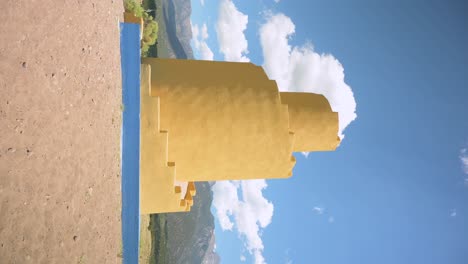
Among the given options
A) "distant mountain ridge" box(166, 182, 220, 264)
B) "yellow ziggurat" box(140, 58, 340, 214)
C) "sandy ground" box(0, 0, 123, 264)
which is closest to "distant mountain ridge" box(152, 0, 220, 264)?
"distant mountain ridge" box(166, 182, 220, 264)

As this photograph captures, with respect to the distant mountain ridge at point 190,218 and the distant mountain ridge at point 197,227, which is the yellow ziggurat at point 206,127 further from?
the distant mountain ridge at point 197,227

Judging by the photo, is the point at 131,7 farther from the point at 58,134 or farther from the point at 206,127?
the point at 58,134

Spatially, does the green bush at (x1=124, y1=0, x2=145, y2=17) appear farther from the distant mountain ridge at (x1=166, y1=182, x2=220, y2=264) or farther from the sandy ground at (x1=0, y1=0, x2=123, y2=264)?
the distant mountain ridge at (x1=166, y1=182, x2=220, y2=264)

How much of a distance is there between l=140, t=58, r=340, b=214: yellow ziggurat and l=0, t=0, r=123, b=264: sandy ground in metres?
0.81

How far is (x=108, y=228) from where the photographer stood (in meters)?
7.57

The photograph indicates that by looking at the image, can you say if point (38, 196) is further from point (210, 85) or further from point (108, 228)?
point (210, 85)

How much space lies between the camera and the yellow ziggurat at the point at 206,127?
333 inches

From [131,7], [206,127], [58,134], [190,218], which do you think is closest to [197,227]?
[190,218]

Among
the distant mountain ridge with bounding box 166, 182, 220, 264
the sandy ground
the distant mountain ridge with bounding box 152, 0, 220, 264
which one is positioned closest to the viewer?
the sandy ground

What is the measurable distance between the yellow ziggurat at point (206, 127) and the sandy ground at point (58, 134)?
812 millimetres

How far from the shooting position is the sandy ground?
4.79 meters

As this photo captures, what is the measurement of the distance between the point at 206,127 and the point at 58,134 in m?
3.71

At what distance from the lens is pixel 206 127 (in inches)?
351

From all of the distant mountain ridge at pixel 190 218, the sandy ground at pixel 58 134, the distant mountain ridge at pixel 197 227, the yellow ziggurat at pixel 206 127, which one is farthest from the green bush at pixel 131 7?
the distant mountain ridge at pixel 197 227
